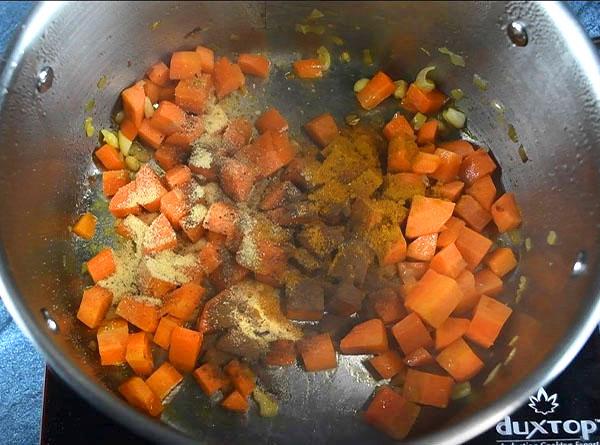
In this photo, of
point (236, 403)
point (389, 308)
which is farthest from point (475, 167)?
point (236, 403)

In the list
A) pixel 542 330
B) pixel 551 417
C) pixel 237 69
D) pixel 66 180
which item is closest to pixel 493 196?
pixel 542 330

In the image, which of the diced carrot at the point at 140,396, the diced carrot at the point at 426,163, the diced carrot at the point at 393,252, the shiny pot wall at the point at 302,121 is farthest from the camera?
the diced carrot at the point at 426,163

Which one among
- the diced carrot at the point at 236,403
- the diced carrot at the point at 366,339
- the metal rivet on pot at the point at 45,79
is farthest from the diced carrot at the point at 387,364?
Result: the metal rivet on pot at the point at 45,79

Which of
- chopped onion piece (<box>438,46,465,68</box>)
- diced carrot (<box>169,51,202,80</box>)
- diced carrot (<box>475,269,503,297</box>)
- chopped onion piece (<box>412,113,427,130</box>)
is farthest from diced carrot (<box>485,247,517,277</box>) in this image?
diced carrot (<box>169,51,202,80</box>)

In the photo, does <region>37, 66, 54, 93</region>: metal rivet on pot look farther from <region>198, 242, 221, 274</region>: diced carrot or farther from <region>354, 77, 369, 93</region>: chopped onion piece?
<region>354, 77, 369, 93</region>: chopped onion piece

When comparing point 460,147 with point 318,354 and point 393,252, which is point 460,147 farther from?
point 318,354

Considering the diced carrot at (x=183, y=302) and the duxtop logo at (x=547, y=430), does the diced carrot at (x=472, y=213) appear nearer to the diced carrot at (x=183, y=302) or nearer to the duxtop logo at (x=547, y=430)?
the duxtop logo at (x=547, y=430)
